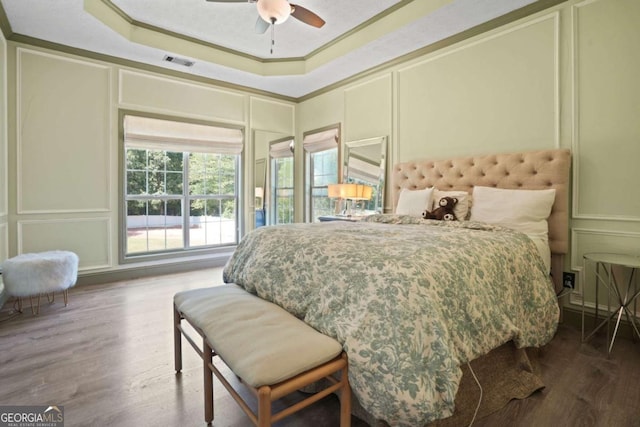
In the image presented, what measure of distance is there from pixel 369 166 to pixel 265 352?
11.1ft

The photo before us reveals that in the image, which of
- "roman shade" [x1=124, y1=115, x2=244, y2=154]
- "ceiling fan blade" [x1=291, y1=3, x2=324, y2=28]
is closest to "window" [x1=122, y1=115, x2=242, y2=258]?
"roman shade" [x1=124, y1=115, x2=244, y2=154]

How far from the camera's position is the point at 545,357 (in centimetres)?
210

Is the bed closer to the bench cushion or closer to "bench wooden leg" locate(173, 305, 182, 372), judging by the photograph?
the bench cushion

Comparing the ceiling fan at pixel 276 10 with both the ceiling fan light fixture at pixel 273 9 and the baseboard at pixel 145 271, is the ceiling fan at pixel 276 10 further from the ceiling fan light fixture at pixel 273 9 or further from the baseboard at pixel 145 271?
the baseboard at pixel 145 271

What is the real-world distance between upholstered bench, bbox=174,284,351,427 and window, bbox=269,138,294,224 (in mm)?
3857

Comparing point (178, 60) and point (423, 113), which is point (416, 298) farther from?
point (178, 60)

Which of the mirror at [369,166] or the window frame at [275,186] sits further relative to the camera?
the window frame at [275,186]

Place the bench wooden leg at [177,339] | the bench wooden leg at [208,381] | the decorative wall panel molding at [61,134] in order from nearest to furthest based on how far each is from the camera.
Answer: the bench wooden leg at [208,381], the bench wooden leg at [177,339], the decorative wall panel molding at [61,134]

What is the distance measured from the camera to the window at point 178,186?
4.17 metres

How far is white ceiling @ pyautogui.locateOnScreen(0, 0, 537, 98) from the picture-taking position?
297 cm

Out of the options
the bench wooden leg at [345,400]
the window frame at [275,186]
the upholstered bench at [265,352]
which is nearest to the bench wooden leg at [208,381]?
the upholstered bench at [265,352]

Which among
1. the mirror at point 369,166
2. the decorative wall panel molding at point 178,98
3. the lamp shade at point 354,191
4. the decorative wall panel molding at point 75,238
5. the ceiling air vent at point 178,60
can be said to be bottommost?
the decorative wall panel molding at point 75,238

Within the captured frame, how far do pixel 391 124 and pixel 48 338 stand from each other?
12.8 ft

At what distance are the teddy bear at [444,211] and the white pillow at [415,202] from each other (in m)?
0.17
